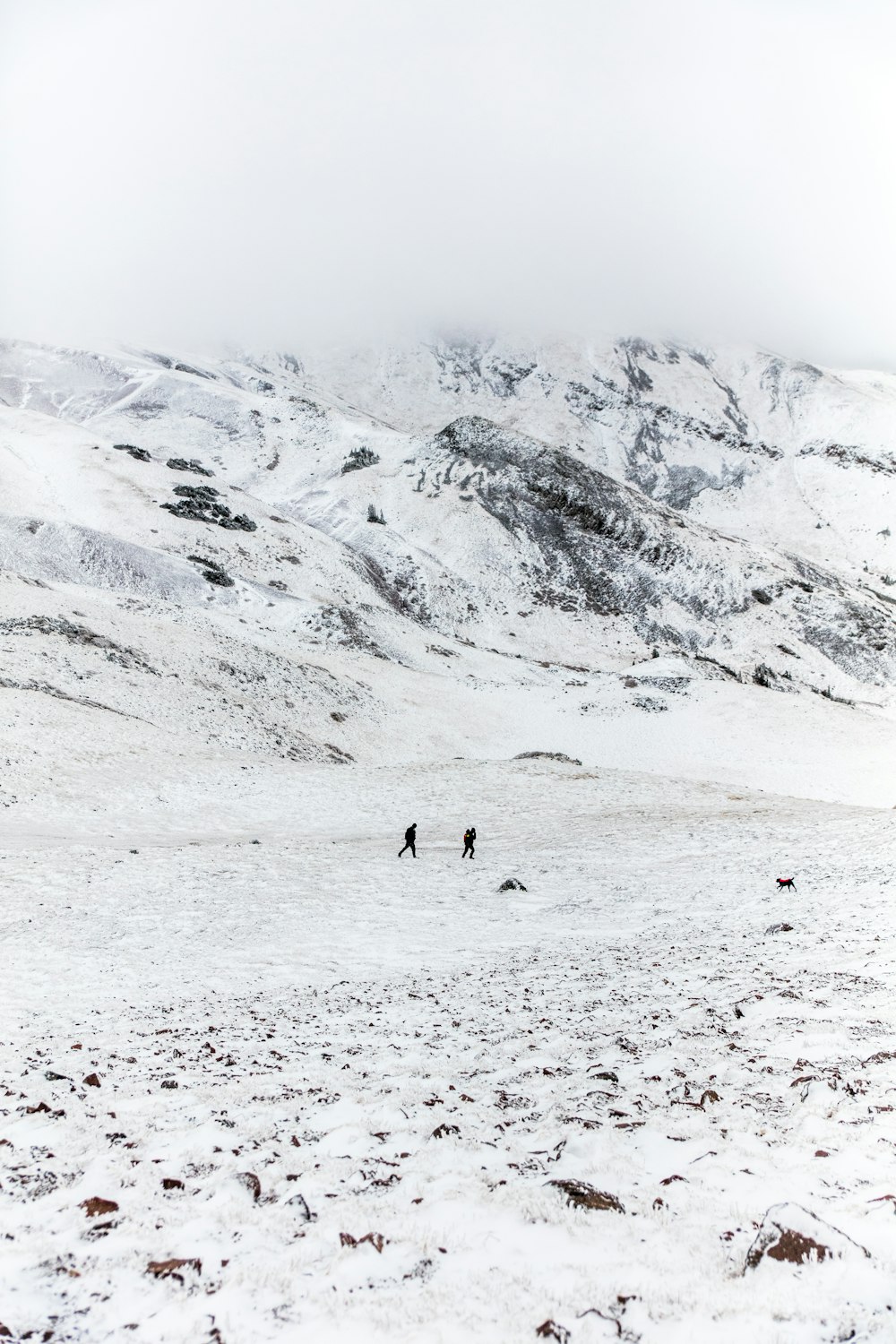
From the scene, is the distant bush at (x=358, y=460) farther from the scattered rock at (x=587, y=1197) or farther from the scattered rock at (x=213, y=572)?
the scattered rock at (x=587, y=1197)

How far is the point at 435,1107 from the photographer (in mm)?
7016

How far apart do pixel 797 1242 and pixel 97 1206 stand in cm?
462

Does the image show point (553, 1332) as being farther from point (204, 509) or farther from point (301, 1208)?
point (204, 509)

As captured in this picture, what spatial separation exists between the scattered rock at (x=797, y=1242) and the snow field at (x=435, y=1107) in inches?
4.1

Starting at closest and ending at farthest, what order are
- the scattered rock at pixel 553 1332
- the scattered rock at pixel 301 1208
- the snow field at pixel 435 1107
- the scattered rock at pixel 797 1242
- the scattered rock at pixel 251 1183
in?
the scattered rock at pixel 553 1332
the snow field at pixel 435 1107
the scattered rock at pixel 797 1242
the scattered rock at pixel 301 1208
the scattered rock at pixel 251 1183

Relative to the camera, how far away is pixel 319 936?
1500cm

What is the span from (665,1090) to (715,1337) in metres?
3.31

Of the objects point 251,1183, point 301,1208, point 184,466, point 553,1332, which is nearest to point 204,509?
point 184,466

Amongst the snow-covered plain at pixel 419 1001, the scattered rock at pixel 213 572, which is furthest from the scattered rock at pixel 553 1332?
the scattered rock at pixel 213 572

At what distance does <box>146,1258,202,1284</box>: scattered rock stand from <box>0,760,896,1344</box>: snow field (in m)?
0.05

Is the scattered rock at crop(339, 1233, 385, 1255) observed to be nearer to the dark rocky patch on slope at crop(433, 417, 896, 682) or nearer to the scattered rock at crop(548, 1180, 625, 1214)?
the scattered rock at crop(548, 1180, 625, 1214)

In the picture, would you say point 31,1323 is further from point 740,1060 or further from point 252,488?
point 252,488

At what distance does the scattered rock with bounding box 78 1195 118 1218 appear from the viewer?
5.17m

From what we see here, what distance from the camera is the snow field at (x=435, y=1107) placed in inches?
170
